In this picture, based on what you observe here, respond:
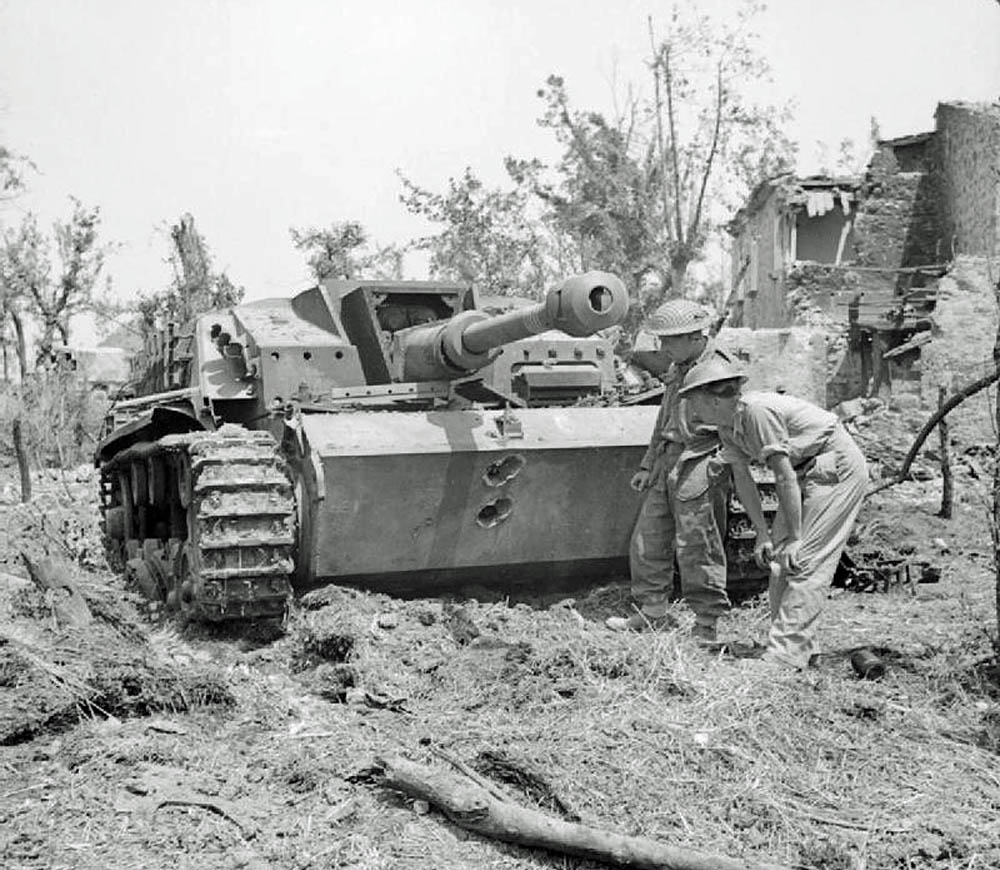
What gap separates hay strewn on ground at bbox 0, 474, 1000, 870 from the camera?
411 centimetres

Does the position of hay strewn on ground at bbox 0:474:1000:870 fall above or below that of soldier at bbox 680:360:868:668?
below

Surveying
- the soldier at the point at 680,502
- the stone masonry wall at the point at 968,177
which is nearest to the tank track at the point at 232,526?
the soldier at the point at 680,502

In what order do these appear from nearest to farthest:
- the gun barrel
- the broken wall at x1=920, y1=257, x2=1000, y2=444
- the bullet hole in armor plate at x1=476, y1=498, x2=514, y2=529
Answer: the gun barrel < the bullet hole in armor plate at x1=476, y1=498, x2=514, y2=529 < the broken wall at x1=920, y1=257, x2=1000, y2=444

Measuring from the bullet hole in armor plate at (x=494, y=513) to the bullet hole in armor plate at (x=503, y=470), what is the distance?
15 centimetres

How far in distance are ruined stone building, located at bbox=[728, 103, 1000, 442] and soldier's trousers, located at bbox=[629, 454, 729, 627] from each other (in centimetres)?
1572

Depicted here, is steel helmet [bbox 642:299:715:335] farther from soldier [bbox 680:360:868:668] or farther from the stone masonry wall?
the stone masonry wall

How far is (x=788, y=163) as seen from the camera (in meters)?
29.1

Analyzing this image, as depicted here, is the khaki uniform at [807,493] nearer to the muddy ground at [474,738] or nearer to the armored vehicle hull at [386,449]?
the muddy ground at [474,738]

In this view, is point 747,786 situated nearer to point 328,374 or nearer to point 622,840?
point 622,840

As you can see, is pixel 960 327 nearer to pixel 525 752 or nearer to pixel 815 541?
pixel 815 541

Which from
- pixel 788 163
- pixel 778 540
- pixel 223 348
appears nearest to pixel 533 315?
pixel 778 540

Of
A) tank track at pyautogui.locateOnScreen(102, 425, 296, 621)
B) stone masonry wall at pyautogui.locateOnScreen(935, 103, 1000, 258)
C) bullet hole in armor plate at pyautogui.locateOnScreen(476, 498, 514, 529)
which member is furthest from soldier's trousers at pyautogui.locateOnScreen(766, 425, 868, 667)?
stone masonry wall at pyautogui.locateOnScreen(935, 103, 1000, 258)

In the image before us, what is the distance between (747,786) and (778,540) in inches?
84.5

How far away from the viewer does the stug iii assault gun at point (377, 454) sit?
7191 mm
